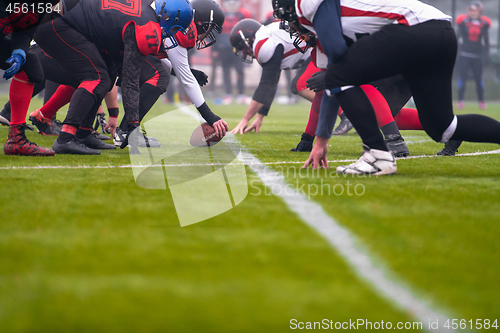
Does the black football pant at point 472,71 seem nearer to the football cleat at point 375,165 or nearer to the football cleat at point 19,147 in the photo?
the football cleat at point 375,165

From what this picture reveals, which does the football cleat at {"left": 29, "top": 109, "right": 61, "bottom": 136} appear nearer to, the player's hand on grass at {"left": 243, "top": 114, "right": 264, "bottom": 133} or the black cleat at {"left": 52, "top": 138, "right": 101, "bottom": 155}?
the black cleat at {"left": 52, "top": 138, "right": 101, "bottom": 155}

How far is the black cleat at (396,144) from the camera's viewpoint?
3592mm

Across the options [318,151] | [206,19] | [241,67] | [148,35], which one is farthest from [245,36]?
[241,67]

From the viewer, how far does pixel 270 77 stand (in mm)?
5598

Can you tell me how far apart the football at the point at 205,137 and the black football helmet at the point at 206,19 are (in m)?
0.72

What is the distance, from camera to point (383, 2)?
2617mm

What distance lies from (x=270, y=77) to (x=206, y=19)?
1486 mm

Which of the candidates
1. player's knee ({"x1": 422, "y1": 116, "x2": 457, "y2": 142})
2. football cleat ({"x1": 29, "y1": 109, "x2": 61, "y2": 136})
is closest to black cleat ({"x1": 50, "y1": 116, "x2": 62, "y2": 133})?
football cleat ({"x1": 29, "y1": 109, "x2": 61, "y2": 136})

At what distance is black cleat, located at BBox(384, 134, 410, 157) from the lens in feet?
11.8

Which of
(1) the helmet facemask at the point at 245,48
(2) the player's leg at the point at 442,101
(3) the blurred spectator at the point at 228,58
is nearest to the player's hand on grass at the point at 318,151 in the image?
(2) the player's leg at the point at 442,101

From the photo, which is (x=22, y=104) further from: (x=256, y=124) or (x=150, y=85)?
(x=256, y=124)

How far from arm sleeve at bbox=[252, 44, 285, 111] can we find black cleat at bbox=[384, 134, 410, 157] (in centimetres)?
226

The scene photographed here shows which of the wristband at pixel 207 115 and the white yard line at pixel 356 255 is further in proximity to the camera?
the wristband at pixel 207 115

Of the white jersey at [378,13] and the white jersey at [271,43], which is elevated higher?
the white jersey at [378,13]
